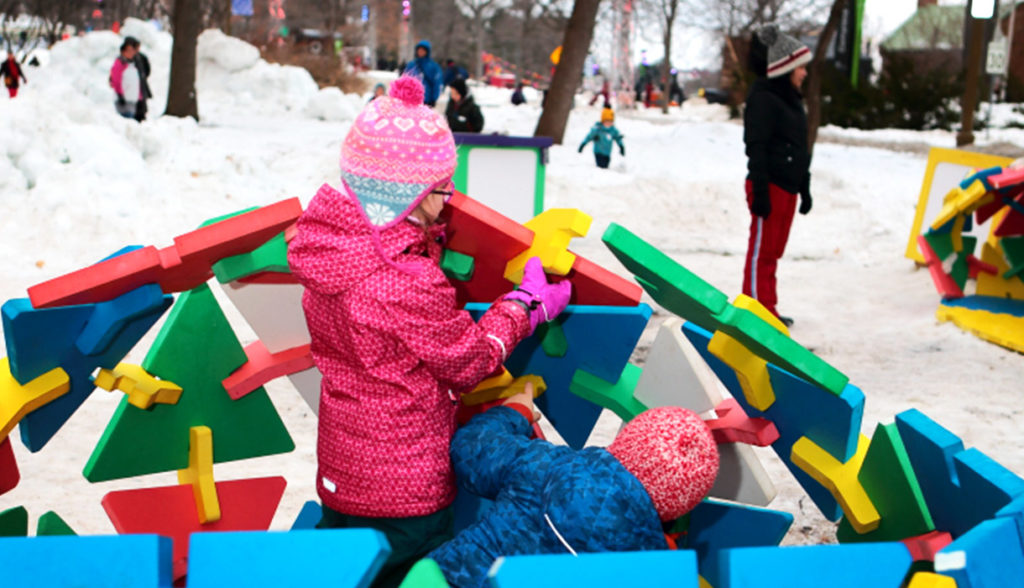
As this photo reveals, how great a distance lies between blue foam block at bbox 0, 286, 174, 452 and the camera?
6.77 feet

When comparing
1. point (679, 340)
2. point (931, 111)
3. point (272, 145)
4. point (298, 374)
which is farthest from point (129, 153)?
point (931, 111)

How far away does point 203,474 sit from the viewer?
257 cm

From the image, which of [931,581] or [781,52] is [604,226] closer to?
[781,52]

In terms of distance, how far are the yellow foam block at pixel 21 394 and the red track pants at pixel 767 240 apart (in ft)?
12.8

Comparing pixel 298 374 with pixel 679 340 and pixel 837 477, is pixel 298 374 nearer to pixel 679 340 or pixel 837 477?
pixel 679 340

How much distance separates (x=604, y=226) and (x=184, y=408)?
7.11m

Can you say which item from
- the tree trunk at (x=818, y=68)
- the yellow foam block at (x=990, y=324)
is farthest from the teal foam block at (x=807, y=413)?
the tree trunk at (x=818, y=68)

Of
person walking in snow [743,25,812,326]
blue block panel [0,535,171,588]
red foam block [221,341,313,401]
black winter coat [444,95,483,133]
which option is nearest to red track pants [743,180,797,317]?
person walking in snow [743,25,812,326]

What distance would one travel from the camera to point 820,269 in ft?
27.2

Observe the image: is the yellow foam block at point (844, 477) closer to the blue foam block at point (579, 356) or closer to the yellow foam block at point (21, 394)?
the blue foam block at point (579, 356)

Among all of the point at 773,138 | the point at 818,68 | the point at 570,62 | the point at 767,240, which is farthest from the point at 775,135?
the point at 818,68

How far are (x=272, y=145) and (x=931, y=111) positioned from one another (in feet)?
48.2

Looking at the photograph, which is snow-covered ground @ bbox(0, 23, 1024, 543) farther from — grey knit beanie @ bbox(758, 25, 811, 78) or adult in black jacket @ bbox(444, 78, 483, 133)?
grey knit beanie @ bbox(758, 25, 811, 78)

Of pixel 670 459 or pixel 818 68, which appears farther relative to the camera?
pixel 818 68
